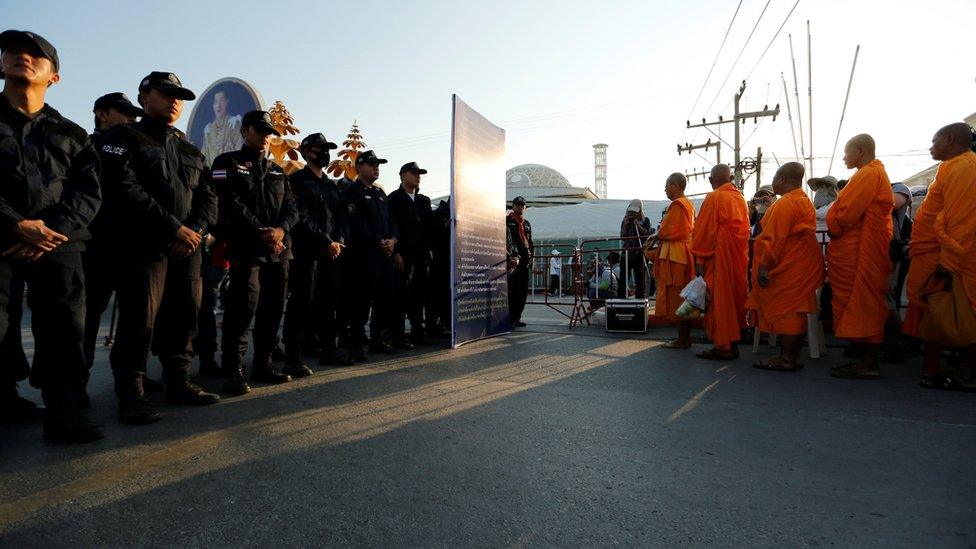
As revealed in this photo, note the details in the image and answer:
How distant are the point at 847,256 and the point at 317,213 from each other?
183 inches

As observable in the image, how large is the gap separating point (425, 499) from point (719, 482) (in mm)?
1228

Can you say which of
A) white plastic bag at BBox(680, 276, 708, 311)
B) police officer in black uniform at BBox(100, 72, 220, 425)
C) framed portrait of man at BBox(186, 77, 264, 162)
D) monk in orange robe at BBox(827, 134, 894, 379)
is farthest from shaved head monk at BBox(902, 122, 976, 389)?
framed portrait of man at BBox(186, 77, 264, 162)

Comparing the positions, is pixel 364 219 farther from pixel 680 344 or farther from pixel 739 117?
pixel 739 117

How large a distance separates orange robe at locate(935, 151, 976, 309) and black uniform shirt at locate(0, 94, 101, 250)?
5.68 metres

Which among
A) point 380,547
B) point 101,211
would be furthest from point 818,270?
point 101,211

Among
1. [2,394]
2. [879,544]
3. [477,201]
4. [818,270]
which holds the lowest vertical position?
[879,544]

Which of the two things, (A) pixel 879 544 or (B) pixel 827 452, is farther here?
(B) pixel 827 452

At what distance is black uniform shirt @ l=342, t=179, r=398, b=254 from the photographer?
5324mm

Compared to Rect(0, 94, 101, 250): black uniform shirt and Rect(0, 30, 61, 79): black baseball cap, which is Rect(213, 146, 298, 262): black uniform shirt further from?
Rect(0, 30, 61, 79): black baseball cap

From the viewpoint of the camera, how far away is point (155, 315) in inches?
131

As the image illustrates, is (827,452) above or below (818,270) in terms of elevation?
below

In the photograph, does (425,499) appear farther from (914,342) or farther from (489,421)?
(914,342)

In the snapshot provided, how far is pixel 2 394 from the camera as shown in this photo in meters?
3.12

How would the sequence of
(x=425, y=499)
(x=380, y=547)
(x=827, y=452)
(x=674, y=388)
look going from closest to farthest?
(x=380, y=547), (x=425, y=499), (x=827, y=452), (x=674, y=388)
